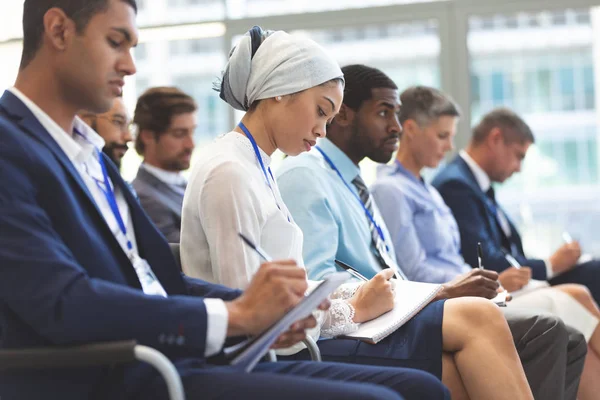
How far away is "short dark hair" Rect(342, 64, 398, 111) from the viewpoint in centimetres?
309

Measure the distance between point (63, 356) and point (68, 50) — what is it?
565 mm

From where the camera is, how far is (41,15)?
5.01 ft

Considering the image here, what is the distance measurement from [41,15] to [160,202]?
7.25 ft

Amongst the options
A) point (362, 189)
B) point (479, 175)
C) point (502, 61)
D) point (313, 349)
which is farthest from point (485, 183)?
point (313, 349)

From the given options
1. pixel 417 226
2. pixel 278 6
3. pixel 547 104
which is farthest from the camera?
pixel 278 6

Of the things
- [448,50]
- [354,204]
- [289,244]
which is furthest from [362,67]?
[448,50]

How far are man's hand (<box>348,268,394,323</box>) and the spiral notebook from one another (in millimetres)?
22

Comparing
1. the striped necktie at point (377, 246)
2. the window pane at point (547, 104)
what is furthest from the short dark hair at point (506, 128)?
the striped necktie at point (377, 246)

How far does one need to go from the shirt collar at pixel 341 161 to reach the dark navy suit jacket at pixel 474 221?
48.7 inches

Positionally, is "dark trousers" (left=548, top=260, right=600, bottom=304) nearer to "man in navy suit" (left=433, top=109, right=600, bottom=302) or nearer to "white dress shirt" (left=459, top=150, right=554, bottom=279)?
"man in navy suit" (left=433, top=109, right=600, bottom=302)

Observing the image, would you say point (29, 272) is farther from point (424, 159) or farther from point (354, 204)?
point (424, 159)

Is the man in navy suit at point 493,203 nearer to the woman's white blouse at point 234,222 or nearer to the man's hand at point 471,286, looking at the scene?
the man's hand at point 471,286

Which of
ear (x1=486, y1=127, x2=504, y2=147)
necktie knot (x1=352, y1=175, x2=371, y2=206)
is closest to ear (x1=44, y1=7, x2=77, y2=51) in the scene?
necktie knot (x1=352, y1=175, x2=371, y2=206)

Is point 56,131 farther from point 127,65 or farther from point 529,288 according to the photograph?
point 529,288
